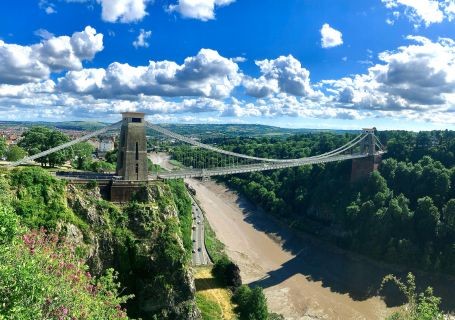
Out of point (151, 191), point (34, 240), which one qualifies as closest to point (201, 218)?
point (151, 191)

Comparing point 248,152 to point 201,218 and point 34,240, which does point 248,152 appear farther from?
point 34,240

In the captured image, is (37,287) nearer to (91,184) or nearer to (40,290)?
(40,290)

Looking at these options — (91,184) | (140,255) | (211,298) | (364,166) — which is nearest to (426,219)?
(364,166)

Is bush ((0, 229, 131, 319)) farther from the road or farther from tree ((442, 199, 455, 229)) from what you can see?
tree ((442, 199, 455, 229))

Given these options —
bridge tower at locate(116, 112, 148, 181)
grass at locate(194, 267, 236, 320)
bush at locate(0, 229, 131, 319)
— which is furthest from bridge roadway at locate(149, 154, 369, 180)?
bush at locate(0, 229, 131, 319)

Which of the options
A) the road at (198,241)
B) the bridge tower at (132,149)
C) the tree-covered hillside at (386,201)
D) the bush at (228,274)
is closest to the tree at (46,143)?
the bridge tower at (132,149)
